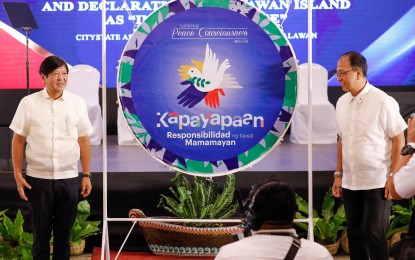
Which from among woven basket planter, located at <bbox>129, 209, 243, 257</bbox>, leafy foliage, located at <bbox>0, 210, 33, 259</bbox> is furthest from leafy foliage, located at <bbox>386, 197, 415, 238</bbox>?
leafy foliage, located at <bbox>0, 210, 33, 259</bbox>

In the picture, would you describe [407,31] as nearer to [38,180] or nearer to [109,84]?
[109,84]

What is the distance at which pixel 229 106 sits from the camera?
426 cm

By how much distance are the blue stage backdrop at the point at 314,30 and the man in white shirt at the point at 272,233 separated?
6965 mm

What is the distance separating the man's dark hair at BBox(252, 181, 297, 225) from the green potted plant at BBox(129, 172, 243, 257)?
295 cm

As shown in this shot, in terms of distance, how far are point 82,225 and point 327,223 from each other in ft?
5.65

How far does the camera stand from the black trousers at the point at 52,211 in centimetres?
440

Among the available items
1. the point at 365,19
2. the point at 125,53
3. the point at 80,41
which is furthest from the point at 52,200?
the point at 365,19

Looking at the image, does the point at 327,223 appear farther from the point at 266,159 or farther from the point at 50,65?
the point at 50,65

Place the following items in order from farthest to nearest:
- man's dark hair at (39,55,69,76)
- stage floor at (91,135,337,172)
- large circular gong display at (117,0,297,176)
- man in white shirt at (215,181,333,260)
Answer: stage floor at (91,135,337,172) → man's dark hair at (39,55,69,76) → large circular gong display at (117,0,297,176) → man in white shirt at (215,181,333,260)

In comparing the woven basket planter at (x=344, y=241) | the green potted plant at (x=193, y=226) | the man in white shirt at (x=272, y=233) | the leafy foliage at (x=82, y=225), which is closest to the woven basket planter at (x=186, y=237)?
the green potted plant at (x=193, y=226)

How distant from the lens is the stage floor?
250 inches

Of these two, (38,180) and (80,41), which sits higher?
(80,41)

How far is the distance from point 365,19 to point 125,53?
19.1 ft

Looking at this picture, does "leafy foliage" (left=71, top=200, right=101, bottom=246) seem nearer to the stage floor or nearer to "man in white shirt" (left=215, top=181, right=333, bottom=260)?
the stage floor
